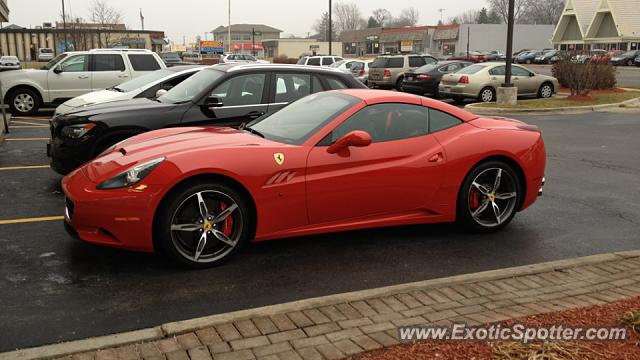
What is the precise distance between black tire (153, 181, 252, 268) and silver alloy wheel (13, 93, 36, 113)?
44.0 ft

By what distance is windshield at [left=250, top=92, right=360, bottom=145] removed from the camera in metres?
5.21

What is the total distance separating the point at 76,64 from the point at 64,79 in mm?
543

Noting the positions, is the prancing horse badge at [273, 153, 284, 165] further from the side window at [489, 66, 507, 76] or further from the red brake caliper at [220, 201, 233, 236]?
the side window at [489, 66, 507, 76]

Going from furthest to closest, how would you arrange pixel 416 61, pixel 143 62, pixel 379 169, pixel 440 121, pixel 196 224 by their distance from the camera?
pixel 416 61
pixel 143 62
pixel 440 121
pixel 379 169
pixel 196 224

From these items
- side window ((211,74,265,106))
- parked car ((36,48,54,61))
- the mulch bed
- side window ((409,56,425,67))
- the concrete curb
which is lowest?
the mulch bed

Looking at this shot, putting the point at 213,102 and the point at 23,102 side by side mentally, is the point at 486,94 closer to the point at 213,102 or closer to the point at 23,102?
the point at 23,102

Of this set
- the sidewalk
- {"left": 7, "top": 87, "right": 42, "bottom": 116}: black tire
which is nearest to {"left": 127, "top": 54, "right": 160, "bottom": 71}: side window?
{"left": 7, "top": 87, "right": 42, "bottom": 116}: black tire

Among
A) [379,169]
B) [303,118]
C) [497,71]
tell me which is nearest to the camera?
[379,169]

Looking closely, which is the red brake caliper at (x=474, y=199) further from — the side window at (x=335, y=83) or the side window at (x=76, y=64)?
the side window at (x=76, y=64)

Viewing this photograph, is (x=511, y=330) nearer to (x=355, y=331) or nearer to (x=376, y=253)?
(x=355, y=331)

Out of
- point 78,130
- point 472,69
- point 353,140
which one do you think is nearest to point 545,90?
point 472,69

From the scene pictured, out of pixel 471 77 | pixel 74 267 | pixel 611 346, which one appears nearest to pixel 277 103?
pixel 74 267

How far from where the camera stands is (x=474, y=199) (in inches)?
224

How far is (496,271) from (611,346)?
1361 mm
